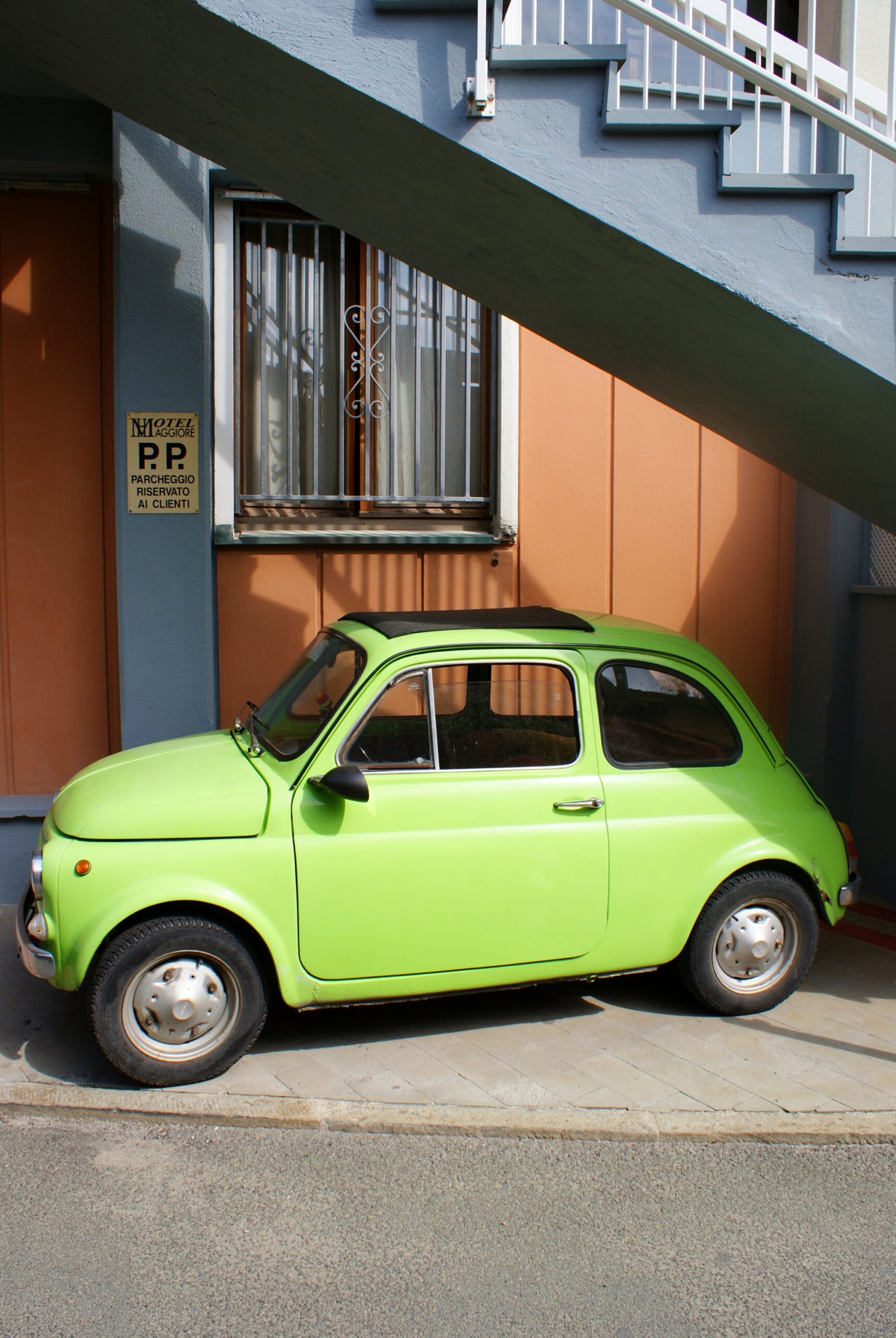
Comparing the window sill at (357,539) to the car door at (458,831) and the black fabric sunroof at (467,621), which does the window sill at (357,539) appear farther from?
the car door at (458,831)

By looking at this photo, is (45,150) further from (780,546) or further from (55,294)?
(780,546)

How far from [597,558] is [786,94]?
11.8ft

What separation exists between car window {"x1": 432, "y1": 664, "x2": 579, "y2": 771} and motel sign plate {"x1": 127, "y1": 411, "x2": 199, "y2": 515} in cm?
303

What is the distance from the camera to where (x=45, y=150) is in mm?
6496

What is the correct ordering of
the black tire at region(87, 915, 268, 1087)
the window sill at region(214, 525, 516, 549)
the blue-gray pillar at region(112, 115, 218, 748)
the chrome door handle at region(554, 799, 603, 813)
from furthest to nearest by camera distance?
the window sill at region(214, 525, 516, 549), the blue-gray pillar at region(112, 115, 218, 748), the chrome door handle at region(554, 799, 603, 813), the black tire at region(87, 915, 268, 1087)

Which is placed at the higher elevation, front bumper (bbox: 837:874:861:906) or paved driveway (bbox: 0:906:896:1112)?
front bumper (bbox: 837:874:861:906)

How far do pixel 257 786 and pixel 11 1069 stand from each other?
4.83 feet

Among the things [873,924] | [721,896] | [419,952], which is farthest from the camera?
[873,924]

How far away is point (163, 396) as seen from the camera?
261 inches

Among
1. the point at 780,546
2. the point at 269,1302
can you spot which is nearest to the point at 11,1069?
the point at 269,1302

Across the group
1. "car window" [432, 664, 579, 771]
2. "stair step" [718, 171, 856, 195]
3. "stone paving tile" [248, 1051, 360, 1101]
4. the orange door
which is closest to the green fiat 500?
"car window" [432, 664, 579, 771]

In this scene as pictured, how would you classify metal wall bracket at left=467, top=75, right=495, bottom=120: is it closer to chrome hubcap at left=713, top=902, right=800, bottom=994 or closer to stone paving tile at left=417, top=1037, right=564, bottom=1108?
chrome hubcap at left=713, top=902, right=800, bottom=994

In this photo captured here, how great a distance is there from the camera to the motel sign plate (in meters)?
6.62

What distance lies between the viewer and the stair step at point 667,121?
158 inches
